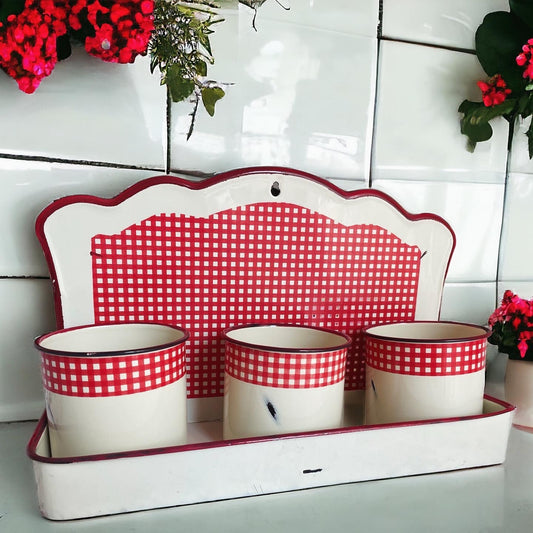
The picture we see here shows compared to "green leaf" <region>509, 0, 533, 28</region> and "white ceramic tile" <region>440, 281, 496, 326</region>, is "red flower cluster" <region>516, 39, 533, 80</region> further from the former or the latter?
"white ceramic tile" <region>440, 281, 496, 326</region>

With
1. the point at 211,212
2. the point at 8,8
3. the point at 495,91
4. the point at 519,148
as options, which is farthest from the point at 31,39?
the point at 519,148

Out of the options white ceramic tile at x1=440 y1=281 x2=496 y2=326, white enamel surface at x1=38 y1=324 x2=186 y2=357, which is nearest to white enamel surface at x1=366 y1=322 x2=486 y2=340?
white ceramic tile at x1=440 y1=281 x2=496 y2=326

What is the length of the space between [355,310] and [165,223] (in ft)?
0.90

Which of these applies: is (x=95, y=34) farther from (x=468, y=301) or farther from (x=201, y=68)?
(x=468, y=301)

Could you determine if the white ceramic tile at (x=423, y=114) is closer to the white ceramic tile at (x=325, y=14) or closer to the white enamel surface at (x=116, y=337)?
the white ceramic tile at (x=325, y=14)

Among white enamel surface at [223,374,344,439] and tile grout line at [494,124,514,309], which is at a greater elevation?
tile grout line at [494,124,514,309]

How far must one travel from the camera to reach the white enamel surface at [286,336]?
0.58m

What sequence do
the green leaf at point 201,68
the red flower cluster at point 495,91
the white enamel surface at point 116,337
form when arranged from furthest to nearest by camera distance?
the red flower cluster at point 495,91
the green leaf at point 201,68
the white enamel surface at point 116,337

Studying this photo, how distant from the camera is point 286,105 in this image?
68 centimetres

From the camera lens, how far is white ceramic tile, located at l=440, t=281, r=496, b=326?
80 cm

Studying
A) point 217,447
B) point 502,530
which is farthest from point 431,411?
point 217,447

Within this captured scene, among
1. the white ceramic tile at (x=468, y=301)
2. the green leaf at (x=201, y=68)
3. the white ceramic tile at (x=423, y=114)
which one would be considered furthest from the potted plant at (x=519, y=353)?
the green leaf at (x=201, y=68)

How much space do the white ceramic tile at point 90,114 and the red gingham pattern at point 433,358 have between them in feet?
1.19

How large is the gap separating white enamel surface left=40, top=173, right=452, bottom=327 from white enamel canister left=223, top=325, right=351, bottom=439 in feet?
0.59
